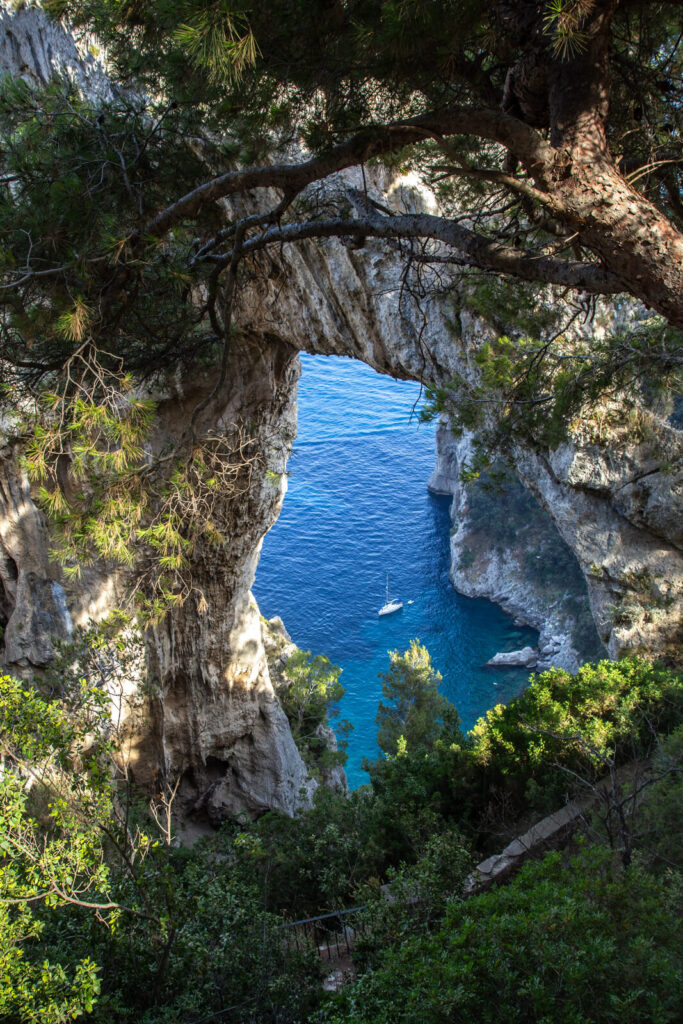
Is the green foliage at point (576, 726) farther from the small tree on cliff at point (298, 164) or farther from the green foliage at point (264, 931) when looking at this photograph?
the small tree on cliff at point (298, 164)

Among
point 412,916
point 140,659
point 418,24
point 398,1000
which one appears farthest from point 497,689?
point 418,24

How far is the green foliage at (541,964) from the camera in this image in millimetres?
3039

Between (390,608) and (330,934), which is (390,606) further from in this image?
(330,934)

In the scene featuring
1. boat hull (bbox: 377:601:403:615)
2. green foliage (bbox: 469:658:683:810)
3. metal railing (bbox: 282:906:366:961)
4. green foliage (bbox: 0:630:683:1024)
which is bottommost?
boat hull (bbox: 377:601:403:615)

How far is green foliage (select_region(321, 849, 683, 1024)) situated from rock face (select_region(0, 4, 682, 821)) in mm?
3088

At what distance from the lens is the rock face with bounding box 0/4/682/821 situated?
7.16 meters

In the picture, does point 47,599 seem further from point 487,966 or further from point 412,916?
point 487,966

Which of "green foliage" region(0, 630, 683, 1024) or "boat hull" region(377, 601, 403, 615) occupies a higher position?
"green foliage" region(0, 630, 683, 1024)

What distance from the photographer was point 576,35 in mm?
2494

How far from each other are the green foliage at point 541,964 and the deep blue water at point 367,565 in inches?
758

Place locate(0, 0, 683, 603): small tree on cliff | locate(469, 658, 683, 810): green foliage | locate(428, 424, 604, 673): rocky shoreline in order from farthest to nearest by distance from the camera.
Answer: locate(428, 424, 604, 673): rocky shoreline, locate(469, 658, 683, 810): green foliage, locate(0, 0, 683, 603): small tree on cliff

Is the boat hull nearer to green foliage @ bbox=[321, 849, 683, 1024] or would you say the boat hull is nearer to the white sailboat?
the white sailboat

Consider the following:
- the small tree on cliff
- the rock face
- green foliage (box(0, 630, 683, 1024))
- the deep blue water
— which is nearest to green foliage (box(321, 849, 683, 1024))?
green foliage (box(0, 630, 683, 1024))

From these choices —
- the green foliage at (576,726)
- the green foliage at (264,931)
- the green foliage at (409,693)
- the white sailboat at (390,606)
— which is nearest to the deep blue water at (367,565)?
the white sailboat at (390,606)
